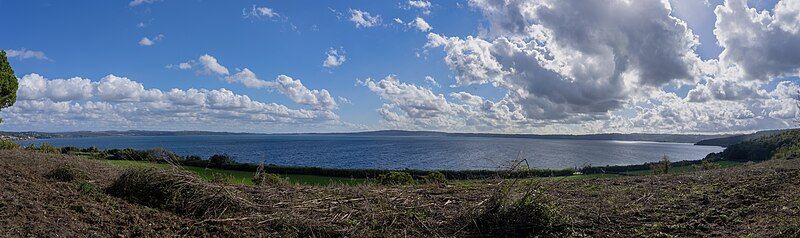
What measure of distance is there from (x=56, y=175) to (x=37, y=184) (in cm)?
89

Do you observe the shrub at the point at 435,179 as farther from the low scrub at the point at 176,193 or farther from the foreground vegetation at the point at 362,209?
the low scrub at the point at 176,193

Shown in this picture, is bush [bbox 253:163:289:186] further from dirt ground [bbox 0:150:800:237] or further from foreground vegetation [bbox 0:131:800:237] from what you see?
foreground vegetation [bbox 0:131:800:237]

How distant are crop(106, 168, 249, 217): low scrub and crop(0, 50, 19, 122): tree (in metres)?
19.3

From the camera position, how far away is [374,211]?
27.7ft

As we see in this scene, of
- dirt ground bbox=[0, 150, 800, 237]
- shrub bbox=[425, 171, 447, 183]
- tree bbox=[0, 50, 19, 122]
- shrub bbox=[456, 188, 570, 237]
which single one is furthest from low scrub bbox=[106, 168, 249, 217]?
tree bbox=[0, 50, 19, 122]

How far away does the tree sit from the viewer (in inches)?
923

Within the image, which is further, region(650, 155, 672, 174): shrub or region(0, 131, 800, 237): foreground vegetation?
region(650, 155, 672, 174): shrub

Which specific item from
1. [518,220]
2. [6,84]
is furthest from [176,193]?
[6,84]

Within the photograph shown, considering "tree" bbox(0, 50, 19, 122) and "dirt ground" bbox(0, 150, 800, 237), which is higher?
"tree" bbox(0, 50, 19, 122)

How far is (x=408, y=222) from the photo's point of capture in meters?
8.14

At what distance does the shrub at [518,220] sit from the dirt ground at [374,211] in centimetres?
→ 17

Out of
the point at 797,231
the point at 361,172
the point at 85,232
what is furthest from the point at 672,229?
the point at 361,172

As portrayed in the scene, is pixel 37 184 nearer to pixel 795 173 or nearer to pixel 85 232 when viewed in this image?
pixel 85 232

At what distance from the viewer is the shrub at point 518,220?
773 centimetres
